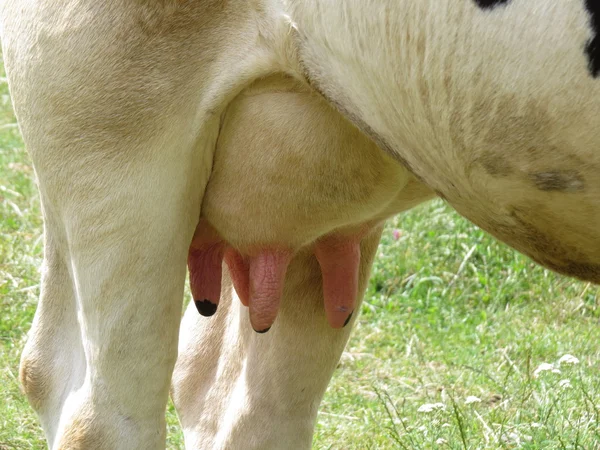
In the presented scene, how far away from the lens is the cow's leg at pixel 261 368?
2.68 metres

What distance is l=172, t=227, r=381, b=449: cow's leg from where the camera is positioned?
268 centimetres

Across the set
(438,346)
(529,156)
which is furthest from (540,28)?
(438,346)

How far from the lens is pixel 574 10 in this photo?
63.6 inches

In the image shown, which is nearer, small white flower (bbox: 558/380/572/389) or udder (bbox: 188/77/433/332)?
udder (bbox: 188/77/433/332)

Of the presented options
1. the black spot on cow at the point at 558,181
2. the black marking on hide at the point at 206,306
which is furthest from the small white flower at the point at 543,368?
the black spot on cow at the point at 558,181

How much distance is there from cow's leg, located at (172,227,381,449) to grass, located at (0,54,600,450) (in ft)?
0.96

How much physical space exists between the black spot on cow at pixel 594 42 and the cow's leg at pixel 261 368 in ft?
3.55

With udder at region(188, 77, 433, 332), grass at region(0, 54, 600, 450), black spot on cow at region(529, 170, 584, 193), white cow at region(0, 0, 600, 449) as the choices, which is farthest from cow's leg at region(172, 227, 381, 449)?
black spot on cow at region(529, 170, 584, 193)

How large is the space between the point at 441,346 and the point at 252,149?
1963mm

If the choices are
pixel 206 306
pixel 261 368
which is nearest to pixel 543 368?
pixel 261 368

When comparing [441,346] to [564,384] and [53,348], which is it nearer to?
[564,384]

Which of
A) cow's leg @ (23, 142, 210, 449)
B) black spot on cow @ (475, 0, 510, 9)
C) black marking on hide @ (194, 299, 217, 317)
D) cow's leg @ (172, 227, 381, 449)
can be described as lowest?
cow's leg @ (172, 227, 381, 449)

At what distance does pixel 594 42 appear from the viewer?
5.32 feet

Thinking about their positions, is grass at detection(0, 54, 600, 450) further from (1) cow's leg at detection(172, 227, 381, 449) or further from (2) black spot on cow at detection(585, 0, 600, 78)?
(2) black spot on cow at detection(585, 0, 600, 78)
